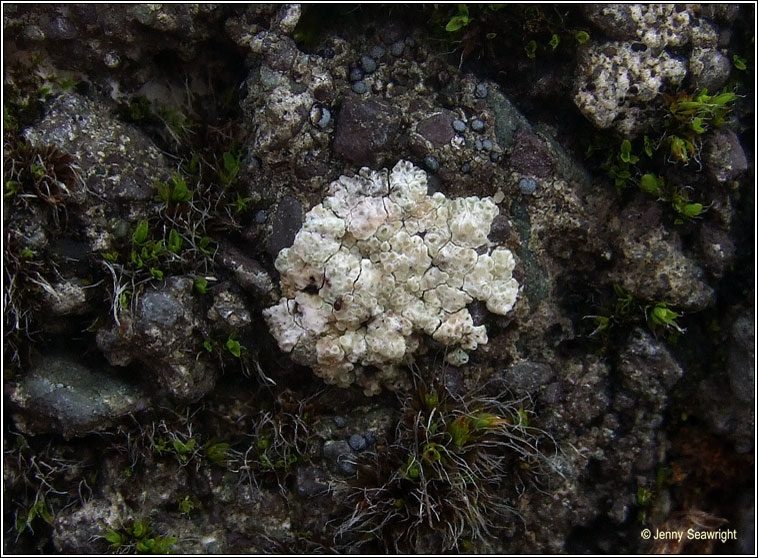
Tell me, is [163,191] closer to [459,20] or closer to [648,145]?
[459,20]

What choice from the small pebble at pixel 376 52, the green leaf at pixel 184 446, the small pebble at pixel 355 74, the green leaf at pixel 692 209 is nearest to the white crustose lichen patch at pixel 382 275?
the small pebble at pixel 355 74

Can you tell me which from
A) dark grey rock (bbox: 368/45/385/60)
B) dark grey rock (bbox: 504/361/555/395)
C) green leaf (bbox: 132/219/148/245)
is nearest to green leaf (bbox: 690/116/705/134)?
dark grey rock (bbox: 504/361/555/395)

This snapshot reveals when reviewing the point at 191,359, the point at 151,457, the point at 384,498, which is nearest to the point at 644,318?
the point at 384,498

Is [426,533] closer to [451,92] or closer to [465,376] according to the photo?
[465,376]

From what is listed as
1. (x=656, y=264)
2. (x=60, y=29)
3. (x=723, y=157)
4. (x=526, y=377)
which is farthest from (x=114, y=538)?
(x=723, y=157)

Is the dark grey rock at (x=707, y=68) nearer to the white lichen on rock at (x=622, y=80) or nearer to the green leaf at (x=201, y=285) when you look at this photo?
the white lichen on rock at (x=622, y=80)

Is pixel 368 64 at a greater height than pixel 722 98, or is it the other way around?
pixel 722 98
